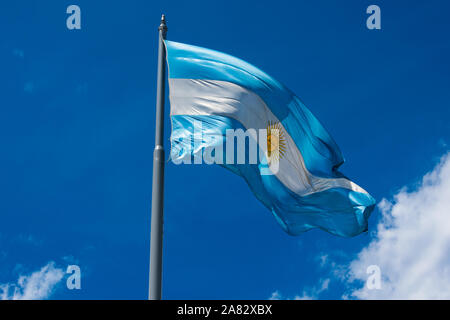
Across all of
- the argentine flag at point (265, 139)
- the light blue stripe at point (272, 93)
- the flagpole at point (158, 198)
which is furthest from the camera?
the light blue stripe at point (272, 93)

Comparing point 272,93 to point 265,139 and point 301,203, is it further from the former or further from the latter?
point 301,203

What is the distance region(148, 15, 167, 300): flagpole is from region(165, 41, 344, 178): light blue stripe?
136cm

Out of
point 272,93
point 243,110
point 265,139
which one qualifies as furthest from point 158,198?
point 272,93

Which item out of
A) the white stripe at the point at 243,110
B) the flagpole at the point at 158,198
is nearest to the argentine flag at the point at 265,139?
the white stripe at the point at 243,110

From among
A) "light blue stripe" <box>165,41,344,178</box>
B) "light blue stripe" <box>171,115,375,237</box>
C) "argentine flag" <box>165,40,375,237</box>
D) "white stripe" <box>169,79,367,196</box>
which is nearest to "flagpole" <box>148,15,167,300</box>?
"argentine flag" <box>165,40,375,237</box>

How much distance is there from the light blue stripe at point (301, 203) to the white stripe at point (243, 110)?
17 centimetres

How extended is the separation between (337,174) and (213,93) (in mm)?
4558

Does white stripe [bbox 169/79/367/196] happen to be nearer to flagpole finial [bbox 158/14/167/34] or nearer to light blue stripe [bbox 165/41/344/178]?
light blue stripe [bbox 165/41/344/178]

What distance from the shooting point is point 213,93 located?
14312 millimetres

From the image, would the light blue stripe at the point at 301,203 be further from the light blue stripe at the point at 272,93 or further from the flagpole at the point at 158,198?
the flagpole at the point at 158,198

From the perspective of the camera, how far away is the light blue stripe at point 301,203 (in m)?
13.8
